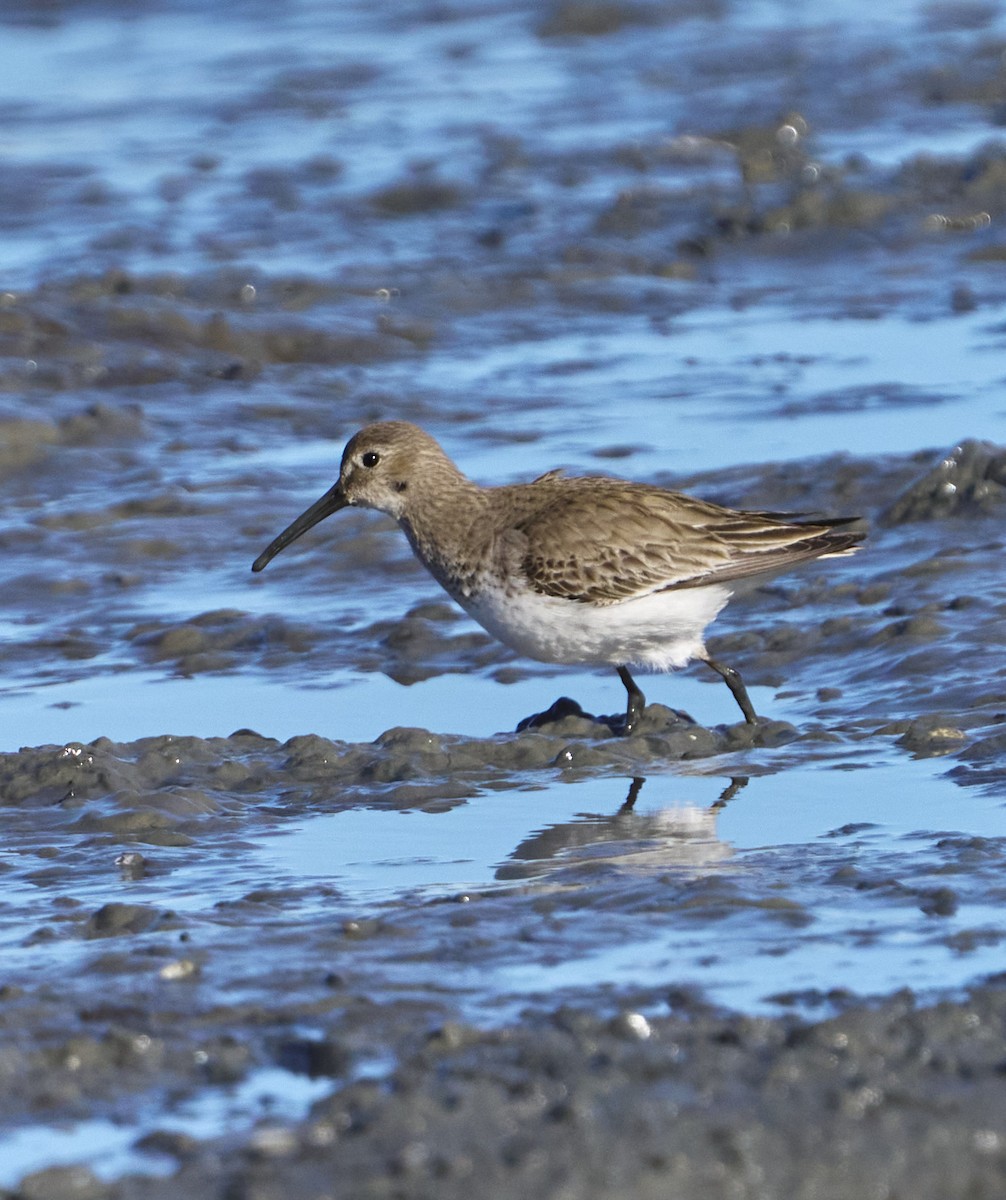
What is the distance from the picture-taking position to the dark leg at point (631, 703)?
26.1ft

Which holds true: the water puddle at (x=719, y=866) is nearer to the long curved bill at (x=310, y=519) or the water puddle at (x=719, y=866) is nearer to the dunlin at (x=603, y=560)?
the dunlin at (x=603, y=560)

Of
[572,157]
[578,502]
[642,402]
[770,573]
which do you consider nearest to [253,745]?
[578,502]

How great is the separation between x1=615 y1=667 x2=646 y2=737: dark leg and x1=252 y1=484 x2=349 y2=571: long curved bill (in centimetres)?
162

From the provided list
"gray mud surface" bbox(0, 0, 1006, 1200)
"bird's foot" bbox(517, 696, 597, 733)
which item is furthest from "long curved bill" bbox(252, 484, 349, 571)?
"bird's foot" bbox(517, 696, 597, 733)

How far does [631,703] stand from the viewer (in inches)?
314

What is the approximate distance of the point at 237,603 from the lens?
987cm

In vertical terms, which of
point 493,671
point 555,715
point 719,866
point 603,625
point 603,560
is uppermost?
point 603,560

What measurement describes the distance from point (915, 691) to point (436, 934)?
3.01 metres

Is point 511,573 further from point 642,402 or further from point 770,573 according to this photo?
point 642,402

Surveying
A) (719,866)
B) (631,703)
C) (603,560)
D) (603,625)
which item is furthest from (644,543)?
(719,866)

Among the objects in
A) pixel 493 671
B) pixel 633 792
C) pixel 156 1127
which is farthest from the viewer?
pixel 493 671

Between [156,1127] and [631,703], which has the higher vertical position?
[156,1127]

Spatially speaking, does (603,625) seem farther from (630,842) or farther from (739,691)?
(630,842)

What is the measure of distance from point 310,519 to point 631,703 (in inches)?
76.1
